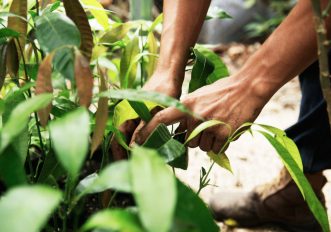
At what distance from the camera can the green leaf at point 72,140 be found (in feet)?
1.19

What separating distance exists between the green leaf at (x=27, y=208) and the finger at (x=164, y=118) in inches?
16.1

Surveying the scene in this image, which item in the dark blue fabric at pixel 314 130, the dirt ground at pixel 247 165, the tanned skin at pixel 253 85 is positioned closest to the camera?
the tanned skin at pixel 253 85

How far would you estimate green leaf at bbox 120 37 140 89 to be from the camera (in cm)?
96

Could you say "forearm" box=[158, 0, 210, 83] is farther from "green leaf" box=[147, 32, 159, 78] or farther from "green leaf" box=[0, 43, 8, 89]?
"green leaf" box=[0, 43, 8, 89]

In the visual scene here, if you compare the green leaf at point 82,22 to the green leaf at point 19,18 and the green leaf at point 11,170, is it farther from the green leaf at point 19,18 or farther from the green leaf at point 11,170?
the green leaf at point 11,170

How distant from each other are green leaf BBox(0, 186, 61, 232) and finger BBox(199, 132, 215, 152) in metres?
0.44

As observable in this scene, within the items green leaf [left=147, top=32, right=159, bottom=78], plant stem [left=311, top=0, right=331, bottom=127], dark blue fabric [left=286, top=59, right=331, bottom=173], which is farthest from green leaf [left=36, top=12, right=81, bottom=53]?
dark blue fabric [left=286, top=59, right=331, bottom=173]

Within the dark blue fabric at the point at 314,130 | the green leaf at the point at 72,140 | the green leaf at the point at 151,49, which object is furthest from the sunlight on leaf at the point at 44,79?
the dark blue fabric at the point at 314,130

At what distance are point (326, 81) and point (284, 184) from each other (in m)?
0.84

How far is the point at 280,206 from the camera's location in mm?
1321

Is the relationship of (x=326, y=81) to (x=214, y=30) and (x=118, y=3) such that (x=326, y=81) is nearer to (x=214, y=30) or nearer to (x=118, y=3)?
(x=214, y=30)

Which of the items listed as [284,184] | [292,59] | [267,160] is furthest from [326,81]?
[267,160]

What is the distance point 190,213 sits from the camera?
428mm

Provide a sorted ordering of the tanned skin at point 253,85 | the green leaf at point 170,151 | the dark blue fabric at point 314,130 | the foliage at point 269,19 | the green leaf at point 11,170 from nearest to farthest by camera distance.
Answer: the green leaf at point 11,170
the green leaf at point 170,151
the tanned skin at point 253,85
the dark blue fabric at point 314,130
the foliage at point 269,19
